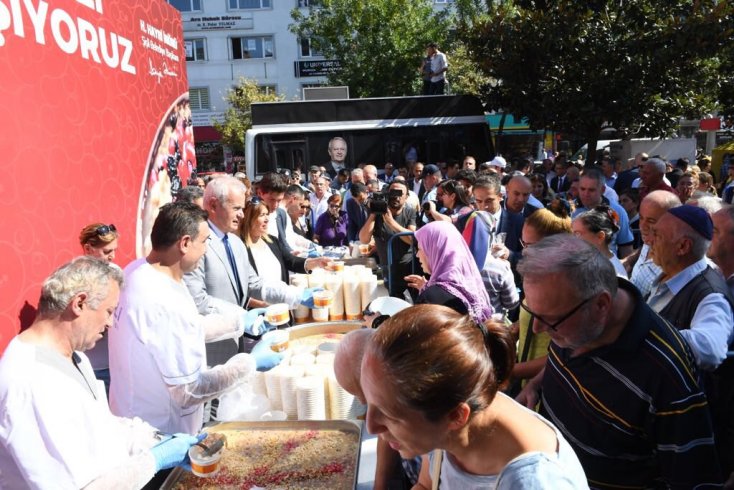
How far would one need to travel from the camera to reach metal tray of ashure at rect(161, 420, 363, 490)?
206 centimetres

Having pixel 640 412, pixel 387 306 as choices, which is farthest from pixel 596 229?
pixel 640 412

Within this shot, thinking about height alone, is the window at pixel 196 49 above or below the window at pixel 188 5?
below

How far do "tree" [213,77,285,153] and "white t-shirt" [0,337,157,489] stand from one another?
2704 cm

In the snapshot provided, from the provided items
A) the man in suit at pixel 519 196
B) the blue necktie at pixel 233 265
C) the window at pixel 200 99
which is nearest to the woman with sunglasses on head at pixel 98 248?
the blue necktie at pixel 233 265

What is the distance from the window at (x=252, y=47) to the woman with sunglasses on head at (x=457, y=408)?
109ft

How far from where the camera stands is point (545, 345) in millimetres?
2723

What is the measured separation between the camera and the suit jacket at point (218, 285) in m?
3.21

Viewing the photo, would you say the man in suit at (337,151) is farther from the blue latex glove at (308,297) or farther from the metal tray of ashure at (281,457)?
the metal tray of ashure at (281,457)

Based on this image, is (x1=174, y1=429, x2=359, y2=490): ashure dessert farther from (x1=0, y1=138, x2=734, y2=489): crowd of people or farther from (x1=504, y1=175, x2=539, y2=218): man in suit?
(x1=504, y1=175, x2=539, y2=218): man in suit

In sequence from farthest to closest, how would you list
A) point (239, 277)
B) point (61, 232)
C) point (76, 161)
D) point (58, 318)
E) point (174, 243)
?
point (239, 277) < point (76, 161) < point (61, 232) < point (174, 243) < point (58, 318)

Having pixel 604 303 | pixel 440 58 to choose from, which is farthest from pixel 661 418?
pixel 440 58

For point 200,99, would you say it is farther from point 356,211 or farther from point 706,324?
point 706,324

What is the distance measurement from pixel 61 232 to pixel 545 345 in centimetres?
296

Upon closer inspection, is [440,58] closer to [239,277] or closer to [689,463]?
[239,277]
